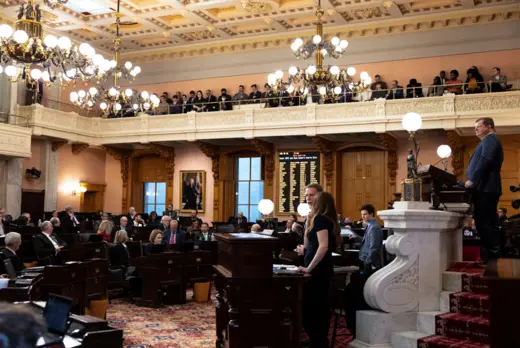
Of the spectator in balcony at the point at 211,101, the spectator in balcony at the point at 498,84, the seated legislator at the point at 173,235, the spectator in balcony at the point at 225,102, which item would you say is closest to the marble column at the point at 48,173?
the spectator in balcony at the point at 211,101

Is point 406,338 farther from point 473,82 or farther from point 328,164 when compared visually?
point 328,164

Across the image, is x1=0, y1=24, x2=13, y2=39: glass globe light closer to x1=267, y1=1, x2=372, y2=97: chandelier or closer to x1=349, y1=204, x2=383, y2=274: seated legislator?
x1=267, y1=1, x2=372, y2=97: chandelier

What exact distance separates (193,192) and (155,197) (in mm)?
2143

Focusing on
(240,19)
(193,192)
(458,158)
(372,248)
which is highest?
(240,19)

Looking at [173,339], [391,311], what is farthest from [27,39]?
[391,311]

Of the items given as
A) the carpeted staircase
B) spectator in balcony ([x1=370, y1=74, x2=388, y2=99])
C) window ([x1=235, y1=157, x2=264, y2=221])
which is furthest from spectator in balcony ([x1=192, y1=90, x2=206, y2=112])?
the carpeted staircase

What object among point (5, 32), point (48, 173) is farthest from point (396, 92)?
point (48, 173)

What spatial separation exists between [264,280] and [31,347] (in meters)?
3.13

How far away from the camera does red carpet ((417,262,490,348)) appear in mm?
4617

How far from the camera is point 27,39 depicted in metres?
8.80

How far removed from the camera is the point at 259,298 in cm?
479

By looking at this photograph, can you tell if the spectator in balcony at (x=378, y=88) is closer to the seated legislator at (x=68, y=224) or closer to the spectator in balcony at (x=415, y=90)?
the spectator in balcony at (x=415, y=90)

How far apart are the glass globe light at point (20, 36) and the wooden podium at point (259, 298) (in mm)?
5758

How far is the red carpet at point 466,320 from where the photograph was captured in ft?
15.1
